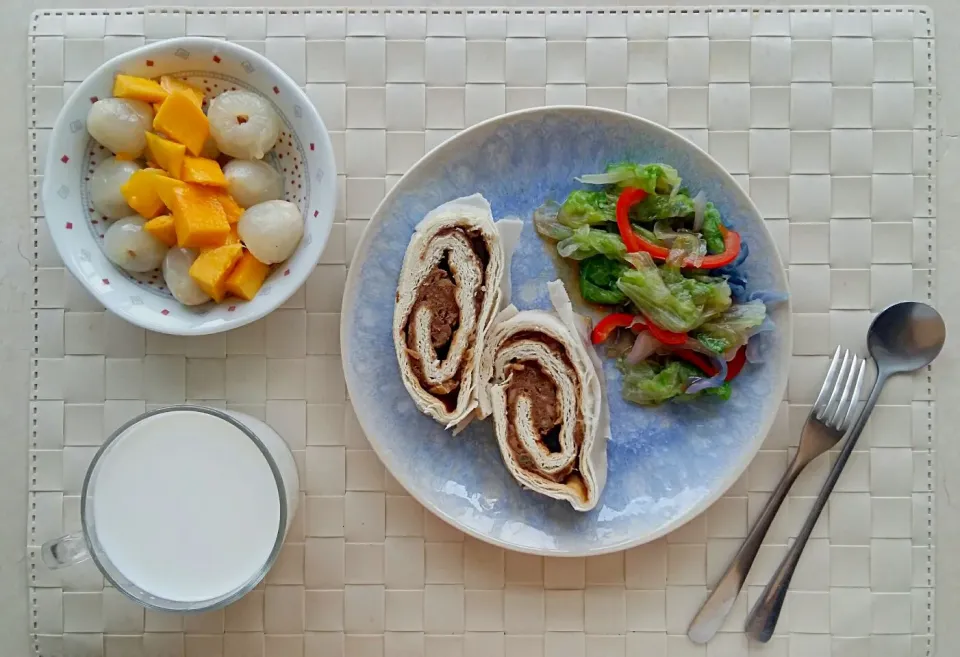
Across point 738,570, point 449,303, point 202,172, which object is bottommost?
point 738,570

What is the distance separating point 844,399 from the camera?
1.39 m

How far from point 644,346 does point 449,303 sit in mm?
349

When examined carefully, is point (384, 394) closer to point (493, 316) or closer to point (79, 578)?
point (493, 316)

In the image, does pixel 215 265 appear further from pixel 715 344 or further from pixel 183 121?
pixel 715 344

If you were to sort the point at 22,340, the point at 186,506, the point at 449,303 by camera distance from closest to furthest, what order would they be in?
the point at 186,506, the point at 449,303, the point at 22,340

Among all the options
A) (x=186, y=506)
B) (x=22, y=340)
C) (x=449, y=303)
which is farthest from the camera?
(x=22, y=340)

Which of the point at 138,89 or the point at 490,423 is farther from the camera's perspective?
the point at 490,423

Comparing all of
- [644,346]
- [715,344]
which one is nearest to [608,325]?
[644,346]

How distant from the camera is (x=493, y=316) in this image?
1300 millimetres

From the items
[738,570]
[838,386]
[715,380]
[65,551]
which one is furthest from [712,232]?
[65,551]

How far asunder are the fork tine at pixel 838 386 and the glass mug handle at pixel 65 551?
127 cm

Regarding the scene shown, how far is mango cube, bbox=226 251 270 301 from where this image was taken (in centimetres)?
128

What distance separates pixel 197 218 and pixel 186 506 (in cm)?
46

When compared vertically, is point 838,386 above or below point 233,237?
below
